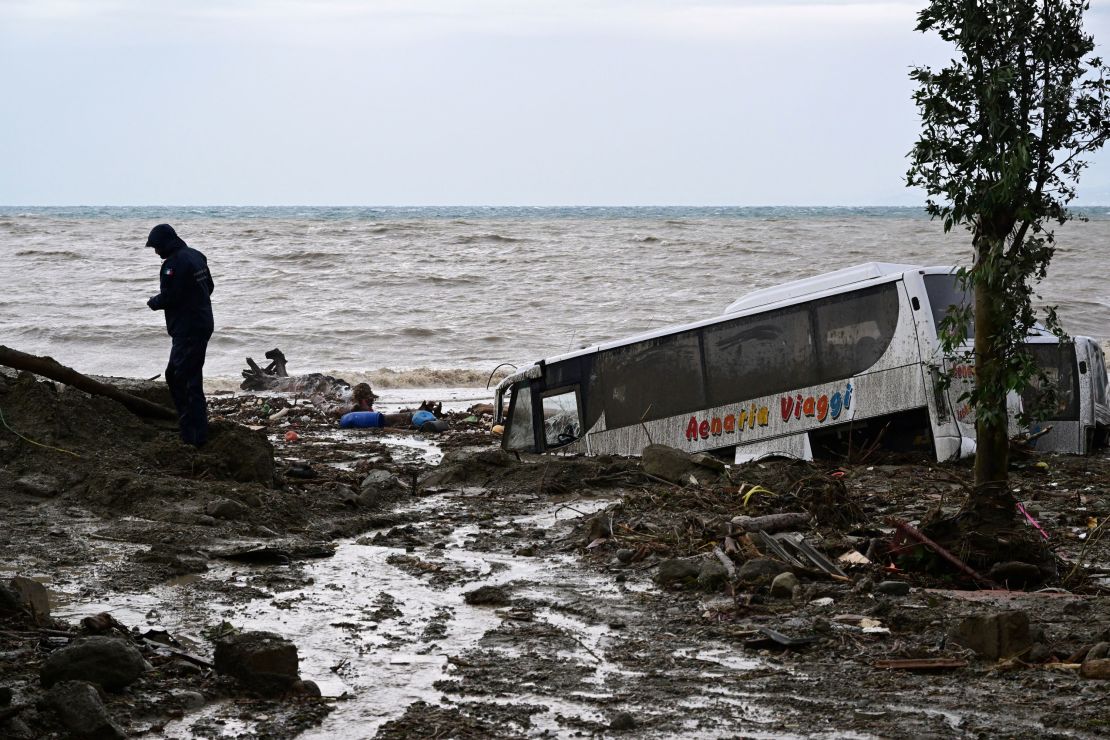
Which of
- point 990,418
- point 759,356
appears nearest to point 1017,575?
point 990,418

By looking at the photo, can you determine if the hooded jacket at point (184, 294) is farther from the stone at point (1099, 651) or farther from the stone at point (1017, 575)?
the stone at point (1099, 651)

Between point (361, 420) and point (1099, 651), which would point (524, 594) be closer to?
point (1099, 651)

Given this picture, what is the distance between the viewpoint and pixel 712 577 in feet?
24.6

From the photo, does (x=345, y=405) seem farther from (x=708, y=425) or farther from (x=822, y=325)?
(x=822, y=325)

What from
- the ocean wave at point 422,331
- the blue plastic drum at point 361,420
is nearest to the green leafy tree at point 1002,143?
the blue plastic drum at point 361,420

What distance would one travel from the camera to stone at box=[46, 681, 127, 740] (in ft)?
15.2

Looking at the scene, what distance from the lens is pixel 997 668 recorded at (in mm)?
5586

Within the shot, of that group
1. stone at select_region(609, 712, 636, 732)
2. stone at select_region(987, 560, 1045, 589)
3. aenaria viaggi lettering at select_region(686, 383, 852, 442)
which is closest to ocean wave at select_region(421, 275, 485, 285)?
aenaria viaggi lettering at select_region(686, 383, 852, 442)

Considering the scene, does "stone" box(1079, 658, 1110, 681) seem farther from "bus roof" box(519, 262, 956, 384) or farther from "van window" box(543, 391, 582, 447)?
"van window" box(543, 391, 582, 447)

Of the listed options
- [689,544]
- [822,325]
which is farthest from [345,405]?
[689,544]

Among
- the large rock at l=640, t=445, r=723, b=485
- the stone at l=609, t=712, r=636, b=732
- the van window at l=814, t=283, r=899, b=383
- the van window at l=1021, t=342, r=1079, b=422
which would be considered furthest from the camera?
the van window at l=1021, t=342, r=1079, b=422

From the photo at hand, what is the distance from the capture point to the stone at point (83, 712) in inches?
183

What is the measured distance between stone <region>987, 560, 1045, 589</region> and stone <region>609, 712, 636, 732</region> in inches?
128

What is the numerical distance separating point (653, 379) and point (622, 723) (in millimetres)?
9309
